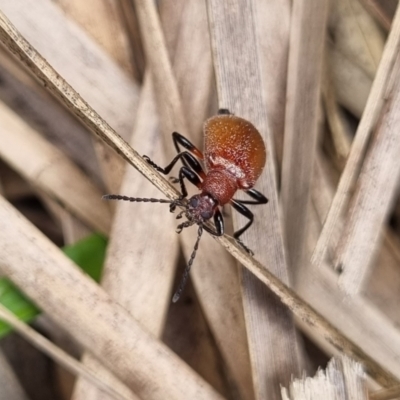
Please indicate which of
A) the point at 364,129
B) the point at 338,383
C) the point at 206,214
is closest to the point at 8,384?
the point at 206,214

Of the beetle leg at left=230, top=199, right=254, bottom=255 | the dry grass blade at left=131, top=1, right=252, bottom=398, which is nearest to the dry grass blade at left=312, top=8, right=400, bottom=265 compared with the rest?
the beetle leg at left=230, top=199, right=254, bottom=255

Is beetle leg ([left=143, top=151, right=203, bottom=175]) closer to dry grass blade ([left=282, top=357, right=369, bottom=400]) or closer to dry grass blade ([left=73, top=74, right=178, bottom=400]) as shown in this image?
dry grass blade ([left=73, top=74, right=178, bottom=400])

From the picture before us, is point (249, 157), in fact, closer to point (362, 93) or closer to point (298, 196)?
point (298, 196)

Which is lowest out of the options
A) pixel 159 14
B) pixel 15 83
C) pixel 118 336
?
pixel 118 336

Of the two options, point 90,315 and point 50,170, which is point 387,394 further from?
point 50,170

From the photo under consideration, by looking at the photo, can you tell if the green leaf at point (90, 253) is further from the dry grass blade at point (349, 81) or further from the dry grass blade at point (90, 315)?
the dry grass blade at point (349, 81)

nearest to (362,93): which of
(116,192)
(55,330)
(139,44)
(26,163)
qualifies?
(139,44)
